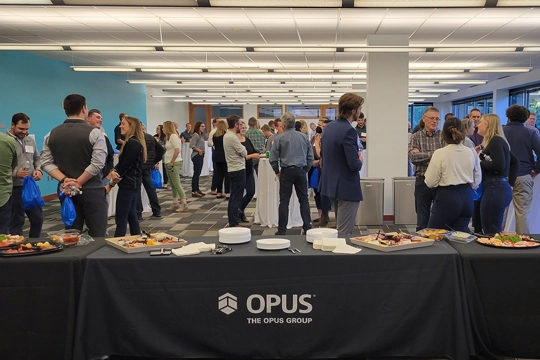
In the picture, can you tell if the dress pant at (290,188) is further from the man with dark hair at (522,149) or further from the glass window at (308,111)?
the glass window at (308,111)

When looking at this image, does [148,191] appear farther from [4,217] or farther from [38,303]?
[38,303]

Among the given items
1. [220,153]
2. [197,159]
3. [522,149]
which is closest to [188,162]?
[197,159]

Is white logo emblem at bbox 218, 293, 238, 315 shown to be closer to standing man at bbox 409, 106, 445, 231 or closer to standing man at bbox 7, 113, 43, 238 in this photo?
standing man at bbox 409, 106, 445, 231

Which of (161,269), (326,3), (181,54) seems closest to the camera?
(161,269)

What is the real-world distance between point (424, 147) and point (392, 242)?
7.17 ft

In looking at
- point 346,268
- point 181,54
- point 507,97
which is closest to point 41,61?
point 181,54

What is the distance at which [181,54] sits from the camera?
9.70 m

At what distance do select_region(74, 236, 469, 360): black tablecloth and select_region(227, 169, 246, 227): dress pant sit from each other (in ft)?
12.5

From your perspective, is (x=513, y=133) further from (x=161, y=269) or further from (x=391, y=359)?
(x=161, y=269)

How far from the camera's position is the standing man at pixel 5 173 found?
12.7 ft

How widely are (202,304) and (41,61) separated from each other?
9448 millimetres

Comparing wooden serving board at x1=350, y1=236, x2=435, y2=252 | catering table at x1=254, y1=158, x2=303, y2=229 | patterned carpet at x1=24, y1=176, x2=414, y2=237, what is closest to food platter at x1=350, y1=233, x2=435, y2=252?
wooden serving board at x1=350, y1=236, x2=435, y2=252

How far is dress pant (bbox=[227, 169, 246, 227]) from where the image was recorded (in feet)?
20.5

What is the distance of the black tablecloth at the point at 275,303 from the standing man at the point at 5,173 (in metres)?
1.97
